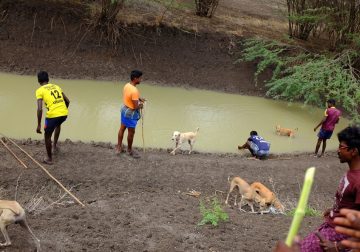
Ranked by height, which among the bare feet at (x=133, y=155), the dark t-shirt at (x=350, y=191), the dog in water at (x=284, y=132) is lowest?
the bare feet at (x=133, y=155)

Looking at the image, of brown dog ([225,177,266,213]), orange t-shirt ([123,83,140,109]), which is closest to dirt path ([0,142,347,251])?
brown dog ([225,177,266,213])

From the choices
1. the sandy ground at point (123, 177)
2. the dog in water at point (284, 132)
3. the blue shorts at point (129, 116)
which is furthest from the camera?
the dog in water at point (284, 132)

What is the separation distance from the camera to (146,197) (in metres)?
6.97

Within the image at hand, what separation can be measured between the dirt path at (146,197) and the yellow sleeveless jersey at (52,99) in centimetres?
91

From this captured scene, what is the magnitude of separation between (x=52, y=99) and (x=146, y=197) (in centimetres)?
225

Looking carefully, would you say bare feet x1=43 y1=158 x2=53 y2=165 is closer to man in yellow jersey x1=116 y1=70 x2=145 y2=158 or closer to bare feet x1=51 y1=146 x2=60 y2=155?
bare feet x1=51 y1=146 x2=60 y2=155

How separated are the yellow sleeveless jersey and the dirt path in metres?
0.91

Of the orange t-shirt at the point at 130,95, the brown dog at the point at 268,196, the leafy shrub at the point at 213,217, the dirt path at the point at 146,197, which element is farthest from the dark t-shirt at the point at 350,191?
the orange t-shirt at the point at 130,95

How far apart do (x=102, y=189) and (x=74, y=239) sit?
6.45ft

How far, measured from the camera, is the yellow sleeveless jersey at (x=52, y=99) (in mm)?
7387

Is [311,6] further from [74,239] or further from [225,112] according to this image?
[74,239]

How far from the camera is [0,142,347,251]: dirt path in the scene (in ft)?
17.4

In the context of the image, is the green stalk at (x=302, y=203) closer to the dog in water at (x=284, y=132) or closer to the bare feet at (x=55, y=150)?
the bare feet at (x=55, y=150)

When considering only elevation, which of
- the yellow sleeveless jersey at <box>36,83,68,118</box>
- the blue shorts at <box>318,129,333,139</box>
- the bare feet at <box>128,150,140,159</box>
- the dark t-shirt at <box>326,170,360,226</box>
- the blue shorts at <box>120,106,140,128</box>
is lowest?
the bare feet at <box>128,150,140,159</box>
